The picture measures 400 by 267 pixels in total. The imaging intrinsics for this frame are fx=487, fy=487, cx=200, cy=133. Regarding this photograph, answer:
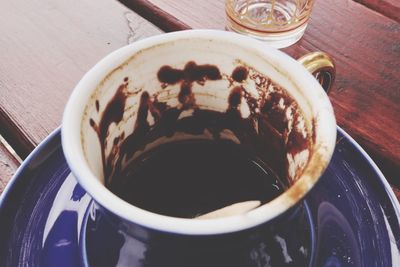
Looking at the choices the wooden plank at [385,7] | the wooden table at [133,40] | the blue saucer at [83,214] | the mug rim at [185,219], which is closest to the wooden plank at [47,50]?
the wooden table at [133,40]

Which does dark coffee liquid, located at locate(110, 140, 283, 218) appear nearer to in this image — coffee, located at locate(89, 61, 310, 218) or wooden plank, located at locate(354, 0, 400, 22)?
coffee, located at locate(89, 61, 310, 218)

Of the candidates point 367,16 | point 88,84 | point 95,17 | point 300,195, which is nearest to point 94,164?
point 88,84

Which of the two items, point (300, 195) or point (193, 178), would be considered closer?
point (300, 195)

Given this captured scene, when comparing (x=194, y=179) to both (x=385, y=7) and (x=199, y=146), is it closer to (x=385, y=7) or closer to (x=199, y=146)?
(x=199, y=146)

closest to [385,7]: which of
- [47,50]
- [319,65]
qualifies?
[319,65]

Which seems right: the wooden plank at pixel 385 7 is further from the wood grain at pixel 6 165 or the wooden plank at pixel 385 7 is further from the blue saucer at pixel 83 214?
the wood grain at pixel 6 165

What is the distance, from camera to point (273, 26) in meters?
0.72

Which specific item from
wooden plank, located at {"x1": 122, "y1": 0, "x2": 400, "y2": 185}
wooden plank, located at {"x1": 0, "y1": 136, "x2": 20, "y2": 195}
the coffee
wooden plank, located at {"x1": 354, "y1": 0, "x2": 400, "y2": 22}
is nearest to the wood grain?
wooden plank, located at {"x1": 0, "y1": 136, "x2": 20, "y2": 195}

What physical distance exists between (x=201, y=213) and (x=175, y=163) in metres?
0.08

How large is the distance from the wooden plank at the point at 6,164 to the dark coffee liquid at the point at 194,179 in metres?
0.15

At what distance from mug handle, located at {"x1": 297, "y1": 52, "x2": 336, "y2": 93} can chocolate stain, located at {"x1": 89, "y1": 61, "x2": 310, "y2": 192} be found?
0.04 m

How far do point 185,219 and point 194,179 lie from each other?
0.18 meters

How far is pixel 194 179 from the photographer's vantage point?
19.9 inches

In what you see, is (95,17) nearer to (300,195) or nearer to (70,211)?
(70,211)
